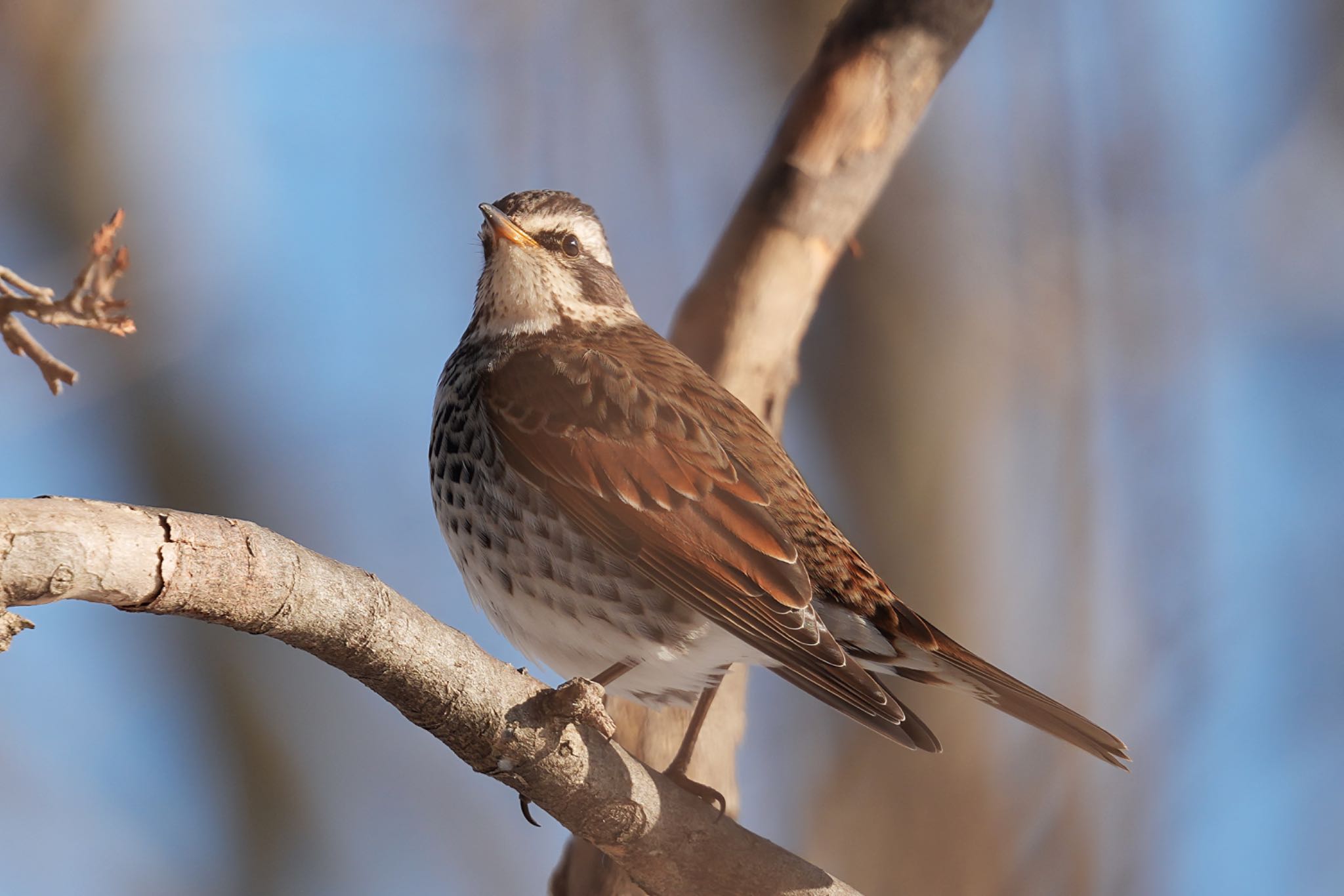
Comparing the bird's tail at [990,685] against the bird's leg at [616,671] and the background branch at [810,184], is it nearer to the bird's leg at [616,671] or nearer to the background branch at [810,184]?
the bird's leg at [616,671]

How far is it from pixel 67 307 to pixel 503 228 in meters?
Answer: 2.31

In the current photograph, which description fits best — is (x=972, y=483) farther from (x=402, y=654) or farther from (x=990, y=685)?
(x=402, y=654)

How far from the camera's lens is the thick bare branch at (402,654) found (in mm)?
2211

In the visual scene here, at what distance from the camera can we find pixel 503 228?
189 inches

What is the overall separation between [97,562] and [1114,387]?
265 inches

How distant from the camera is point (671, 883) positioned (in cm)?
342

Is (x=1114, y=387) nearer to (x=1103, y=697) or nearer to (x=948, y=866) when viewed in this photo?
(x=1103, y=697)

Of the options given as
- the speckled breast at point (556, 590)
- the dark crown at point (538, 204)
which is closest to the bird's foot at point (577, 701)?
the speckled breast at point (556, 590)

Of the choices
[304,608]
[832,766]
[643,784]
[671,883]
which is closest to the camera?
[304,608]

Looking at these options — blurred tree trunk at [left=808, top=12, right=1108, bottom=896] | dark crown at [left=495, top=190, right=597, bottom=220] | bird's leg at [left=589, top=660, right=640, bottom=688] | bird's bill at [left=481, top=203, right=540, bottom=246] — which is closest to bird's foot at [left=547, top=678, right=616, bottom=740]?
bird's leg at [left=589, top=660, right=640, bottom=688]

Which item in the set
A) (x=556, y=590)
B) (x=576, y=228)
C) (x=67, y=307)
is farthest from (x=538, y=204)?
(x=67, y=307)

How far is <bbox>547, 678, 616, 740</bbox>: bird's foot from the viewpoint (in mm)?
2879

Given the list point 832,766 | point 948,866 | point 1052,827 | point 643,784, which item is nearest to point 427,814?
point 832,766

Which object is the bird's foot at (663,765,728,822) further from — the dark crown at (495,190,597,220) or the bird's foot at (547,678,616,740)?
the dark crown at (495,190,597,220)
